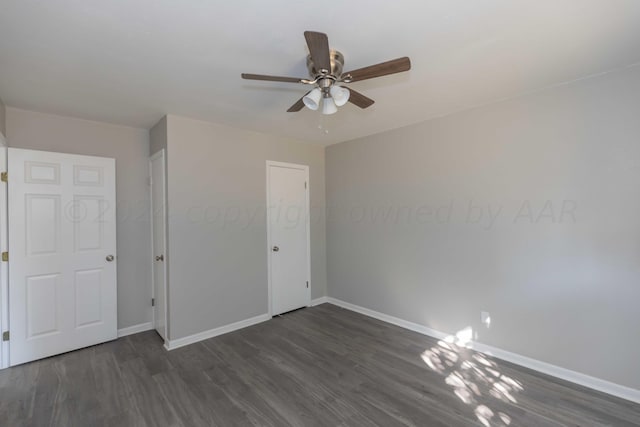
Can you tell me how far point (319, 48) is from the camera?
147cm

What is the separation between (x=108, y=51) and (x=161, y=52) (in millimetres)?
339

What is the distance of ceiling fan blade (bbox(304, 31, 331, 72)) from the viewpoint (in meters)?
1.35

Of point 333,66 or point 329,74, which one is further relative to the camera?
point 333,66

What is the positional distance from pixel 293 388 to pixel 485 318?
6.64 feet

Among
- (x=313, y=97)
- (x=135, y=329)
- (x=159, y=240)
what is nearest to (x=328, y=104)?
(x=313, y=97)

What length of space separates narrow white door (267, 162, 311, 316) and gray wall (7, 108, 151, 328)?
155 cm

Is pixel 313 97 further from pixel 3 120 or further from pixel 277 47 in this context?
pixel 3 120

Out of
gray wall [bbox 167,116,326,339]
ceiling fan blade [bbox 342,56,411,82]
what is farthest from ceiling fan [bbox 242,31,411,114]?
gray wall [bbox 167,116,326,339]

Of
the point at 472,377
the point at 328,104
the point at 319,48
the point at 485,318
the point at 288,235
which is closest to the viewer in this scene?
the point at 319,48

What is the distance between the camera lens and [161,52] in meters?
1.88

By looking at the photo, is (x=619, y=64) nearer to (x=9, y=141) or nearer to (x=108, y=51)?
(x=108, y=51)

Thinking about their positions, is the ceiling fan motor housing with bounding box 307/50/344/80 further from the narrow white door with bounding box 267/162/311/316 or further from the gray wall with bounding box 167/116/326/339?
the narrow white door with bounding box 267/162/311/316

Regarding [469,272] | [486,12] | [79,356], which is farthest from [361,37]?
[79,356]

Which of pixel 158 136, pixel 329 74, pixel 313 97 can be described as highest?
pixel 158 136
